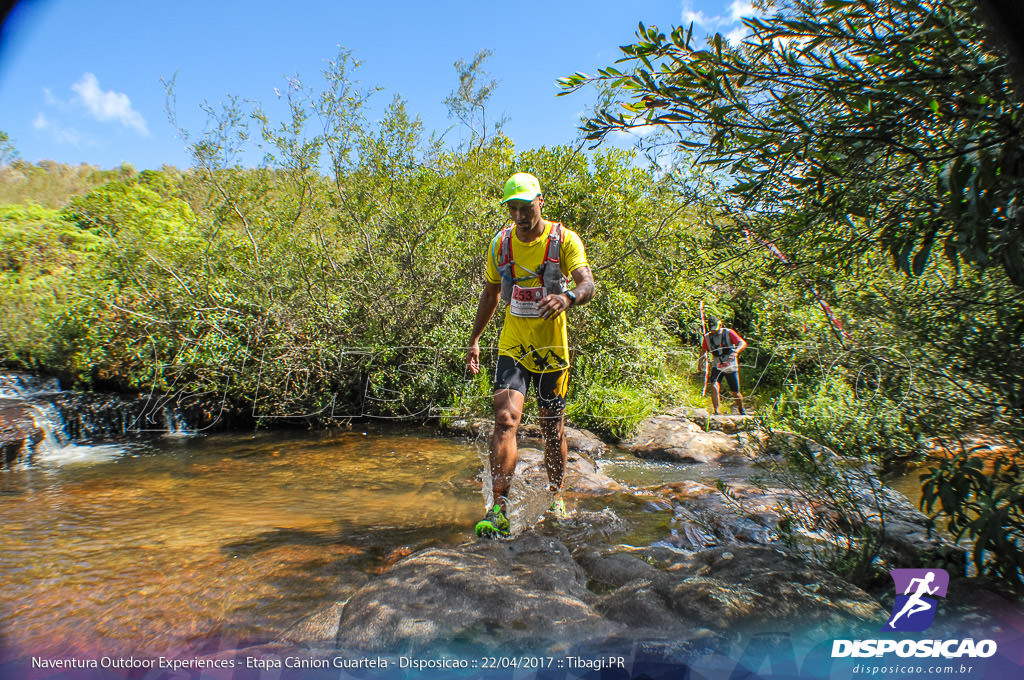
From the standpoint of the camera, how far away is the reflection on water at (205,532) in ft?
9.27

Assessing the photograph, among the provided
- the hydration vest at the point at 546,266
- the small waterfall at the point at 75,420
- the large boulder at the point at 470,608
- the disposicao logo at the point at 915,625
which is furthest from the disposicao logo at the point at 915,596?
the small waterfall at the point at 75,420

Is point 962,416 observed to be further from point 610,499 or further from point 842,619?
point 610,499

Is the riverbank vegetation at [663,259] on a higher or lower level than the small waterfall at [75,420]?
higher

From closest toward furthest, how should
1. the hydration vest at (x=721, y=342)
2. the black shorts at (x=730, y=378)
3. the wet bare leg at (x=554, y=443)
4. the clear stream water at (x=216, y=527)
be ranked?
the clear stream water at (x=216, y=527) < the wet bare leg at (x=554, y=443) < the hydration vest at (x=721, y=342) < the black shorts at (x=730, y=378)

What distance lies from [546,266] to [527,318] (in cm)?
39

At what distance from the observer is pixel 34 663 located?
2334 mm

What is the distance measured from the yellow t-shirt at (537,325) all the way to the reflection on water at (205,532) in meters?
1.43

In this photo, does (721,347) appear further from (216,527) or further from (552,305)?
(216,527)

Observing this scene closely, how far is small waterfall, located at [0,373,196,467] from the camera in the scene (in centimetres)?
727

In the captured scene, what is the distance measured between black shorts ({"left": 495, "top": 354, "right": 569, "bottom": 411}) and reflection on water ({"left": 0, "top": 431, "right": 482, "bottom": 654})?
3.89 feet

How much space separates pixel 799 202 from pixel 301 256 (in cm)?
700

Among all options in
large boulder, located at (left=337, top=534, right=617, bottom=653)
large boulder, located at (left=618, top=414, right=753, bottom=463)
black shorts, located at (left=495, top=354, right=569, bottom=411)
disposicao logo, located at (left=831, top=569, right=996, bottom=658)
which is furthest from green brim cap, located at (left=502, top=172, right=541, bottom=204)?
large boulder, located at (left=618, top=414, right=753, bottom=463)

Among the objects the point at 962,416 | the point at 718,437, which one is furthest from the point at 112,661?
the point at 718,437

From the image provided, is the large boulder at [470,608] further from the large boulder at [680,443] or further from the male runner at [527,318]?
the large boulder at [680,443]
